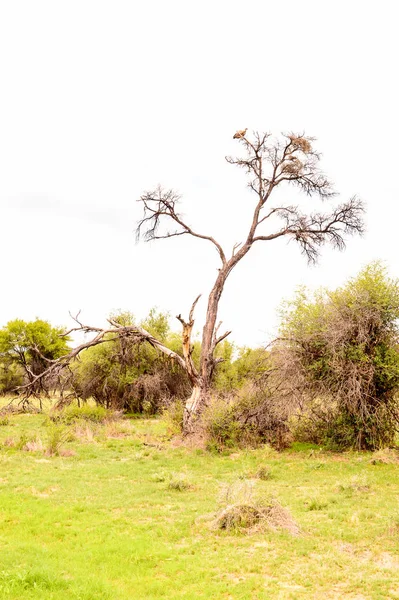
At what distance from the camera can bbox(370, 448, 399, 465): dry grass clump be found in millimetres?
17359

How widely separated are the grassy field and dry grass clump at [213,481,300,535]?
89 millimetres

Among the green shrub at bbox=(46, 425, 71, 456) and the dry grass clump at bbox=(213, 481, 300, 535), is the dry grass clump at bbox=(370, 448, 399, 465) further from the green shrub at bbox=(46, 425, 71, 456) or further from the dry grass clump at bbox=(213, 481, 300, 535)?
the green shrub at bbox=(46, 425, 71, 456)

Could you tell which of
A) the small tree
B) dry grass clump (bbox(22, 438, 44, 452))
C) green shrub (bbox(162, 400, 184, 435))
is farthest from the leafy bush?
dry grass clump (bbox(22, 438, 44, 452))

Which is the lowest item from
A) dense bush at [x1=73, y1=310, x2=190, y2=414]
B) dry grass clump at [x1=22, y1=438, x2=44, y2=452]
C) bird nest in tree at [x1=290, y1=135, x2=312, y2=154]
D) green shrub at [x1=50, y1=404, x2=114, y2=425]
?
dry grass clump at [x1=22, y1=438, x2=44, y2=452]

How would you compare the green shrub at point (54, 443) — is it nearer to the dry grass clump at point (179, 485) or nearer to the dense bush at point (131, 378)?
the dry grass clump at point (179, 485)

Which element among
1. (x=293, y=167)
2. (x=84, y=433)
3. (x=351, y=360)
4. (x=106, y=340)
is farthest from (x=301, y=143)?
(x=84, y=433)

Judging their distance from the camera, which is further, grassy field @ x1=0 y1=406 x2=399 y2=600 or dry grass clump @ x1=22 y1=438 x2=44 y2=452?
dry grass clump @ x1=22 y1=438 x2=44 y2=452

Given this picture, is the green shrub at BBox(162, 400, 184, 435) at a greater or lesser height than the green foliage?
lesser

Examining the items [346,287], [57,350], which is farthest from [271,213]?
[57,350]

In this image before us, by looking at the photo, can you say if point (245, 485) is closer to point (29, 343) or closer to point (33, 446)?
point (33, 446)

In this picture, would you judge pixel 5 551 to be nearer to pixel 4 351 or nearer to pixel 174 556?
pixel 174 556

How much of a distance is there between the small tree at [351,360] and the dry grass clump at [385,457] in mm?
868

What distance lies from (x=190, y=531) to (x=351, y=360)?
1026 centimetres

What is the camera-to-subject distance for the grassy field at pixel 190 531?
7848 millimetres
